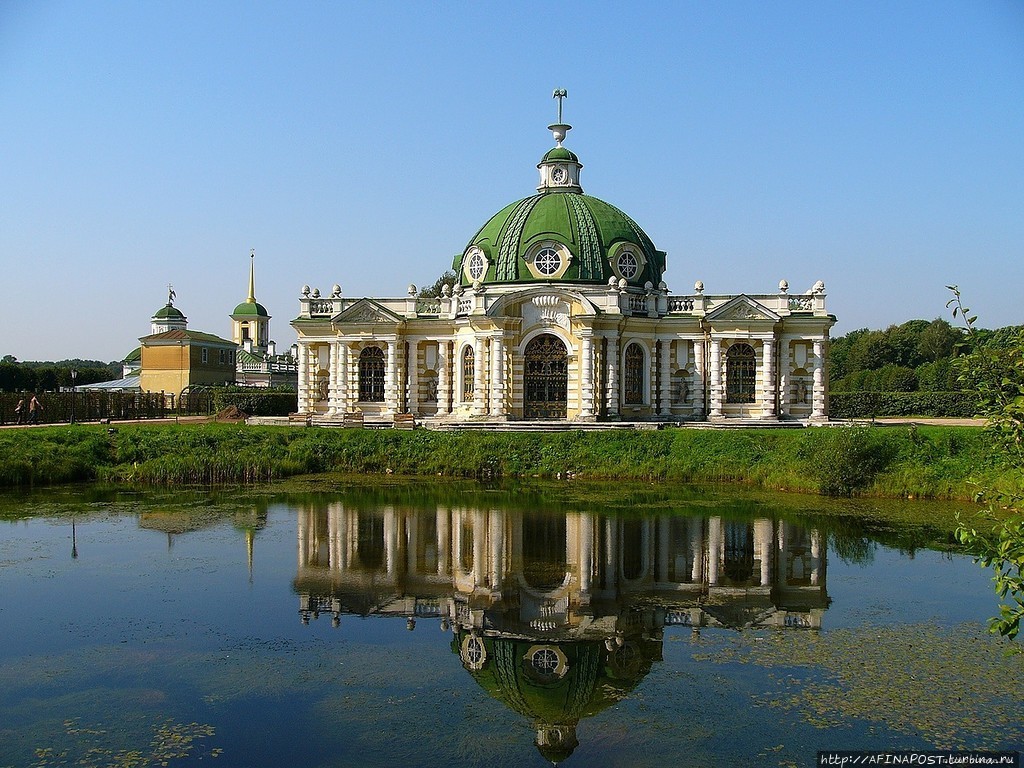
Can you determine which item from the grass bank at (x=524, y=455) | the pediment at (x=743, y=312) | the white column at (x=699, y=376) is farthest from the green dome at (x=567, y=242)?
the grass bank at (x=524, y=455)

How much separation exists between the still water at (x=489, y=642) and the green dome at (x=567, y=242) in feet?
60.0

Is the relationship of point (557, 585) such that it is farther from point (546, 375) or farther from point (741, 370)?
point (741, 370)

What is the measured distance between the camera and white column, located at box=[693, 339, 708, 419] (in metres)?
40.5

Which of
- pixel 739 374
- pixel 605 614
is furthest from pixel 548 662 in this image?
pixel 739 374

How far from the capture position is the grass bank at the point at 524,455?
90.9ft

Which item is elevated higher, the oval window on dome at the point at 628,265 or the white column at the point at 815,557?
the oval window on dome at the point at 628,265

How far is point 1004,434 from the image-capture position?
826cm

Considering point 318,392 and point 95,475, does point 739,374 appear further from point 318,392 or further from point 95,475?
point 95,475

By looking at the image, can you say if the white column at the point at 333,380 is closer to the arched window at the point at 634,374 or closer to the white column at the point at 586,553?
the arched window at the point at 634,374

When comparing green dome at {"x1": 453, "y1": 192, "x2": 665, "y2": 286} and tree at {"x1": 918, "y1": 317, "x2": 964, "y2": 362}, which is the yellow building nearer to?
green dome at {"x1": 453, "y1": 192, "x2": 665, "y2": 286}

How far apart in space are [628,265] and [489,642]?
29.0m

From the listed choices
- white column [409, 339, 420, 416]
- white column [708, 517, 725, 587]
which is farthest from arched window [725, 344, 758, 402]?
white column [708, 517, 725, 587]

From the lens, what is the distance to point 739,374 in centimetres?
4034

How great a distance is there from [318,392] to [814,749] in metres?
35.3
